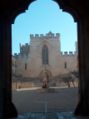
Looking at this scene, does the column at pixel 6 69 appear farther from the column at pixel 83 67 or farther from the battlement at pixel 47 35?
the battlement at pixel 47 35

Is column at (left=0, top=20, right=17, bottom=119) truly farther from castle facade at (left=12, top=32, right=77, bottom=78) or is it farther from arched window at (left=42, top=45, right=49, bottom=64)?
arched window at (left=42, top=45, right=49, bottom=64)

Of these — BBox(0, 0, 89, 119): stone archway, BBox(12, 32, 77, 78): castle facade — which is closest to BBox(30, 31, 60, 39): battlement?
BBox(12, 32, 77, 78): castle facade

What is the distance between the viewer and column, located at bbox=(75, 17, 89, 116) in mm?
10914

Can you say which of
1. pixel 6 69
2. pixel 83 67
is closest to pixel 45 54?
pixel 83 67

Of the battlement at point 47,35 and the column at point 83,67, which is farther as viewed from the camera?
the battlement at point 47,35

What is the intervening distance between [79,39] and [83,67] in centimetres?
86

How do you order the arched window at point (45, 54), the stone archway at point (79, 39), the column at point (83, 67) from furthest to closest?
1. the arched window at point (45, 54)
2. the column at point (83, 67)
3. the stone archway at point (79, 39)

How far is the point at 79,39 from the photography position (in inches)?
443

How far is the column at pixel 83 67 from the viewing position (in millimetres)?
10914

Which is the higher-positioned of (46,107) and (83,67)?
(83,67)

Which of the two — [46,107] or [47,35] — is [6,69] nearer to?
[46,107]

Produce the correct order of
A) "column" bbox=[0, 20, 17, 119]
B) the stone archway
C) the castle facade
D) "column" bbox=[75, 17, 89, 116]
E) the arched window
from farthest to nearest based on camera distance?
the arched window → the castle facade → "column" bbox=[75, 17, 89, 116] → the stone archway → "column" bbox=[0, 20, 17, 119]

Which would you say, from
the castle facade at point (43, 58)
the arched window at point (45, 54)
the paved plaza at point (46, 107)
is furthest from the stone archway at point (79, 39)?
the arched window at point (45, 54)

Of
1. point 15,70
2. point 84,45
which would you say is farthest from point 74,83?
point 84,45
